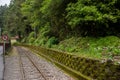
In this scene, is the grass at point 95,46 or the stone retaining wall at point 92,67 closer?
the stone retaining wall at point 92,67

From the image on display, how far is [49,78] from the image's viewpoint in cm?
1770

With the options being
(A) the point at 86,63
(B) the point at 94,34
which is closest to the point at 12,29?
(B) the point at 94,34

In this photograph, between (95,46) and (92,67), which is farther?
(95,46)

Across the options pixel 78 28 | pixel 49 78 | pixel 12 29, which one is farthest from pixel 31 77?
pixel 12 29

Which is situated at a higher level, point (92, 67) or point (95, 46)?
point (95, 46)

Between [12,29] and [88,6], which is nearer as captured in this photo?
[88,6]

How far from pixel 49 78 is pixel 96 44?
4700 millimetres

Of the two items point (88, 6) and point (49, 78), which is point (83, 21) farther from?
point (49, 78)

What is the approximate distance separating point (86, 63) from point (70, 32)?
1419 centimetres

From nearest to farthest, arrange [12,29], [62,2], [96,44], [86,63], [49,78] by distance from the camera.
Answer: [86,63] → [49,78] → [96,44] → [62,2] → [12,29]

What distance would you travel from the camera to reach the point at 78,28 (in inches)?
984

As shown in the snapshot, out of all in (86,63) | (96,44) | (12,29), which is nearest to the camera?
(86,63)

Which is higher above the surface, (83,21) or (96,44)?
(83,21)

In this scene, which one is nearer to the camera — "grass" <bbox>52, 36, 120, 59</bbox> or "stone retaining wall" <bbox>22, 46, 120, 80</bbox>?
"stone retaining wall" <bbox>22, 46, 120, 80</bbox>
